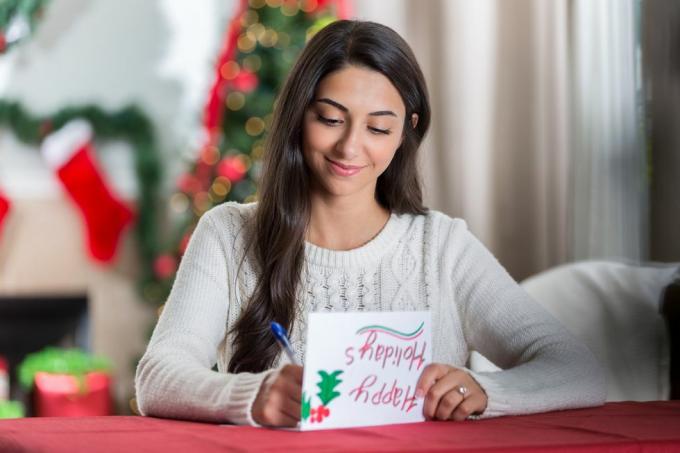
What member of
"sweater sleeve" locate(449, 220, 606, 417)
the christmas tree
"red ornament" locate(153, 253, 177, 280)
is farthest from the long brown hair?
"red ornament" locate(153, 253, 177, 280)

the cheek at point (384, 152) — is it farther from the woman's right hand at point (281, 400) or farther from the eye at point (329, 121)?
the woman's right hand at point (281, 400)

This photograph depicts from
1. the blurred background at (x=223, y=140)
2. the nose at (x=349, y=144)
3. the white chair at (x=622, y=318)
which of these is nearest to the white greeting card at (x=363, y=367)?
the nose at (x=349, y=144)

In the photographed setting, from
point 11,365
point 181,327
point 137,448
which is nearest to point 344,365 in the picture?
point 137,448

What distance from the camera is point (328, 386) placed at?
139 cm

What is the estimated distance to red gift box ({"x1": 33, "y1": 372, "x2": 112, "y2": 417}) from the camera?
4324mm

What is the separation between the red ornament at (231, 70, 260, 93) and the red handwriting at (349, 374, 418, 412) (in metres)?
3.08

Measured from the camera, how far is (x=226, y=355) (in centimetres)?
196

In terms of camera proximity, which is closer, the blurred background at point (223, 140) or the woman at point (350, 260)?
the woman at point (350, 260)

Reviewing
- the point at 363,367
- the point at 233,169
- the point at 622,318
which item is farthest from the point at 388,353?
the point at 233,169

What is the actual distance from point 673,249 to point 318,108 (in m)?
1.37

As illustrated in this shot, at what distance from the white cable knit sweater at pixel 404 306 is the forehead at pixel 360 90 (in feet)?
0.95

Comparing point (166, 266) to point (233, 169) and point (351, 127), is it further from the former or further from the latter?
point (351, 127)

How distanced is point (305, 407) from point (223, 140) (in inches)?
125

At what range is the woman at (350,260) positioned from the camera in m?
1.77
